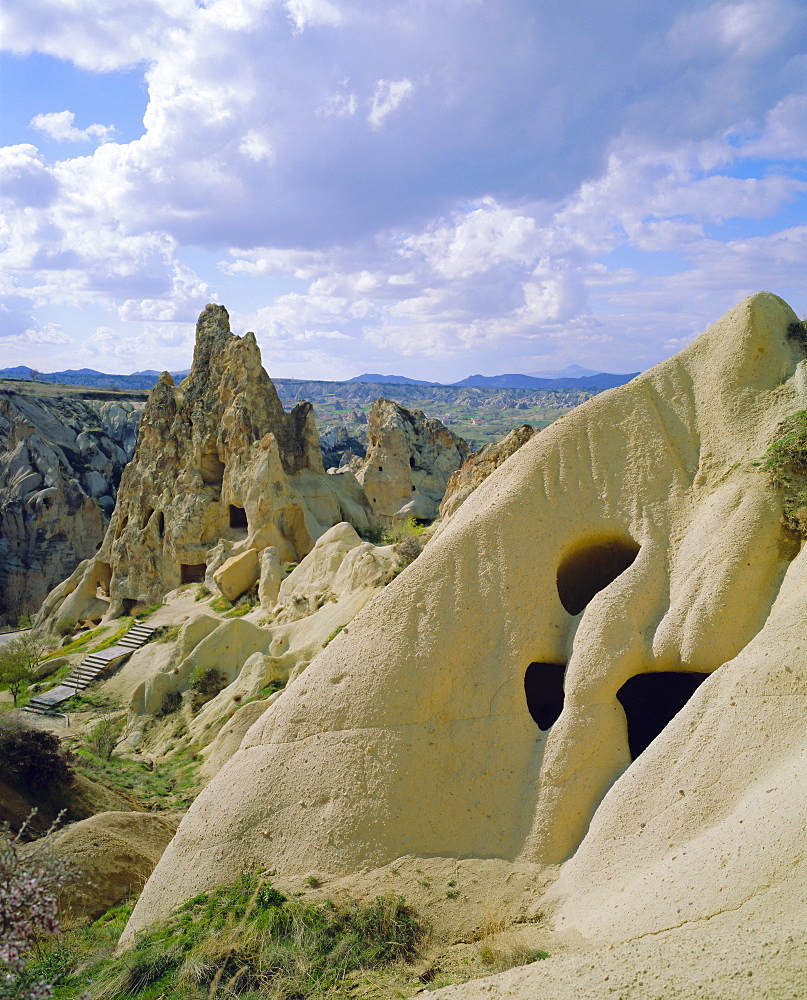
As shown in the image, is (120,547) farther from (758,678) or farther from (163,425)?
(758,678)

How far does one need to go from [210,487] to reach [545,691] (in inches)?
986

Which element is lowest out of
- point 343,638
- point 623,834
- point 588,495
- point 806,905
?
point 623,834

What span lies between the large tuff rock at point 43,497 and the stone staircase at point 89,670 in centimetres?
2665

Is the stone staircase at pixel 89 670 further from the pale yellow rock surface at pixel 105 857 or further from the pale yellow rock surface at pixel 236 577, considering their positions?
the pale yellow rock surface at pixel 105 857

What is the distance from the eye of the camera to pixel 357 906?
23.2 feet

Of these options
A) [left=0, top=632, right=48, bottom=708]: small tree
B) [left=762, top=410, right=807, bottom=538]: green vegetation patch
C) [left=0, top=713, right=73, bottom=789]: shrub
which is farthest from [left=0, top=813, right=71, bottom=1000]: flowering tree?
[left=0, top=632, right=48, bottom=708]: small tree

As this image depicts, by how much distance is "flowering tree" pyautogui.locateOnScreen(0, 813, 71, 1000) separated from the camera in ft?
13.9

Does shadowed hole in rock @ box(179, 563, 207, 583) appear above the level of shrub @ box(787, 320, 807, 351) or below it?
below

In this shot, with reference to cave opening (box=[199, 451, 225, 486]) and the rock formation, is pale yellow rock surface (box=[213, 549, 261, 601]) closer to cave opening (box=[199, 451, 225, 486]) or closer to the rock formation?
cave opening (box=[199, 451, 225, 486])

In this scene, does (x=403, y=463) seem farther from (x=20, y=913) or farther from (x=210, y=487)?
(x=20, y=913)

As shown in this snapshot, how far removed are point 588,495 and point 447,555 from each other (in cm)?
219

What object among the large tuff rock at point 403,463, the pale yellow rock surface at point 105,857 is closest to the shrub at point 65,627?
the large tuff rock at point 403,463

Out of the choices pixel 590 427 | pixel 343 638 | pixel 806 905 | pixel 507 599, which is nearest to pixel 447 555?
pixel 507 599

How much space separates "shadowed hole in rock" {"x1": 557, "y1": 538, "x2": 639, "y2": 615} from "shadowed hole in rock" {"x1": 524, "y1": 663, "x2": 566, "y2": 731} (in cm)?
106
